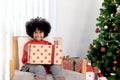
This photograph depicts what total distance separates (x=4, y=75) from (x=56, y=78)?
35.0 inches

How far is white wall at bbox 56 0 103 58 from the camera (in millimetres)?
3846

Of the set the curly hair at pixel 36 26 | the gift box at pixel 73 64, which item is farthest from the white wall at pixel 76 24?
the curly hair at pixel 36 26

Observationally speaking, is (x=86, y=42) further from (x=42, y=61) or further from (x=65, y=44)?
(x=42, y=61)

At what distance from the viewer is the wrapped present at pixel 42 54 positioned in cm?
274

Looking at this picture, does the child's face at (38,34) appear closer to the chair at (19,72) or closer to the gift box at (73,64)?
the chair at (19,72)

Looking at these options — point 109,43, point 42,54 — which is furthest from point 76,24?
point 42,54

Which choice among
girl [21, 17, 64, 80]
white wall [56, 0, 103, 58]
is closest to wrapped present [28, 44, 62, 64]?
girl [21, 17, 64, 80]

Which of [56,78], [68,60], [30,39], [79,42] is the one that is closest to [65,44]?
[79,42]

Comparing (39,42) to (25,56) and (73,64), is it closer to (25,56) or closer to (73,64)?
(25,56)

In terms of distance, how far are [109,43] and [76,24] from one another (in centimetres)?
97

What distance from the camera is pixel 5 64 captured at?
3260 millimetres

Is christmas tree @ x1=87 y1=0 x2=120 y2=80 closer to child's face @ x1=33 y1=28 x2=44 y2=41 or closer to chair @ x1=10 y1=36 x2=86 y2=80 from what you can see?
chair @ x1=10 y1=36 x2=86 y2=80

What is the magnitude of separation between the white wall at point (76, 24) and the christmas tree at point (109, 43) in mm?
793

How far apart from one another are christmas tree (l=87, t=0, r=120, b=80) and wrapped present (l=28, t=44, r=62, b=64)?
594 millimetres
